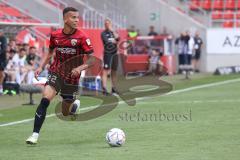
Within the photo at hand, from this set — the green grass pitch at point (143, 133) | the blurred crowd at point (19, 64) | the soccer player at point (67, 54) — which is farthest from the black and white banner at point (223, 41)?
the soccer player at point (67, 54)

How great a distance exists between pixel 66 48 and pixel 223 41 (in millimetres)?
25528

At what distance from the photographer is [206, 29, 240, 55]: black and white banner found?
36781 mm

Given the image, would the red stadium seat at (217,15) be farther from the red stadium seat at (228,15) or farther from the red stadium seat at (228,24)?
the red stadium seat at (228,24)

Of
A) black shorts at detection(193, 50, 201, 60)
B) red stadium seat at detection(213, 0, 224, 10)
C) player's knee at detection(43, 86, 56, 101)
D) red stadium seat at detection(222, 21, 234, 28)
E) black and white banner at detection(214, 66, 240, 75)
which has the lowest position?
black and white banner at detection(214, 66, 240, 75)

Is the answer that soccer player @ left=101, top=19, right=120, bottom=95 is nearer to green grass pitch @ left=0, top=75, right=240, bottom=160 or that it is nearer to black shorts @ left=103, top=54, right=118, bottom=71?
black shorts @ left=103, top=54, right=118, bottom=71

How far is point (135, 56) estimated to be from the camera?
33.4 meters

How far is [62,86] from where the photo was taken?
12.3m

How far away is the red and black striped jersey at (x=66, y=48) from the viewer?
12.1 metres

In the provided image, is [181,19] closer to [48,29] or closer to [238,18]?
[238,18]

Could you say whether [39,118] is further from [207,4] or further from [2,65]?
[207,4]

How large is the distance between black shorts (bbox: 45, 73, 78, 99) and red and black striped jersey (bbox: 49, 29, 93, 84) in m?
0.08

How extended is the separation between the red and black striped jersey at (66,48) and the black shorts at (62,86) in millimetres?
82

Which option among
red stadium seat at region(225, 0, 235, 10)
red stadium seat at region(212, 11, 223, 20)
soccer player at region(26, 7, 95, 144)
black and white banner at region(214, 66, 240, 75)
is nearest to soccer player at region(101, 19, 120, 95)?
soccer player at region(26, 7, 95, 144)

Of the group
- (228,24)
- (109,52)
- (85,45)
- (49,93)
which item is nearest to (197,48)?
(228,24)
